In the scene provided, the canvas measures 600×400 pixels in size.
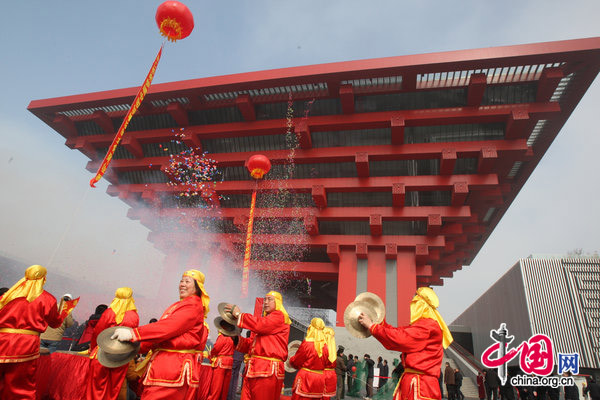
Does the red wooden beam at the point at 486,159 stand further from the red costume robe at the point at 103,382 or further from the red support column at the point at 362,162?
the red costume robe at the point at 103,382

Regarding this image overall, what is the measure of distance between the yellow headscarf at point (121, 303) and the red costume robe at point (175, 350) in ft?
5.16

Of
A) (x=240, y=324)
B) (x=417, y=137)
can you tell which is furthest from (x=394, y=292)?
(x=240, y=324)

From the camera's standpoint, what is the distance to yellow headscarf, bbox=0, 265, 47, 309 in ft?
13.0

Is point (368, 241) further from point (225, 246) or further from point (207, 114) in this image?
point (207, 114)

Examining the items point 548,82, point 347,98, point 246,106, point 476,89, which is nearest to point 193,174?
point 246,106

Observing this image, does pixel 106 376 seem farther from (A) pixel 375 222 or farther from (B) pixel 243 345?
(A) pixel 375 222

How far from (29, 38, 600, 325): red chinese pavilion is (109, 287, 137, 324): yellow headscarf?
888 cm

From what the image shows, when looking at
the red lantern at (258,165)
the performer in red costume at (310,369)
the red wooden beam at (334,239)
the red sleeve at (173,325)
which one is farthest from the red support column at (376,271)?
the red sleeve at (173,325)

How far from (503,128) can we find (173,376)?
13.1 m

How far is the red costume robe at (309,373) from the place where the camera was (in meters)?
4.87

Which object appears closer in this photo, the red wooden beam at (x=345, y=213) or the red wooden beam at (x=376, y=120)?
the red wooden beam at (x=376, y=120)

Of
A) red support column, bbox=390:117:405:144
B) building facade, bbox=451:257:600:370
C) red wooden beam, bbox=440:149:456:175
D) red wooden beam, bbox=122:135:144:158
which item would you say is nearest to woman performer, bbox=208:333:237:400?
Result: red support column, bbox=390:117:405:144

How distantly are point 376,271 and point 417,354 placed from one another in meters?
11.2

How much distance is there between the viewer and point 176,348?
3027mm
